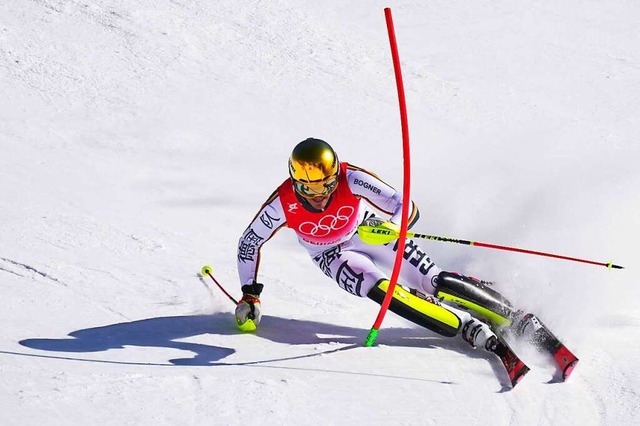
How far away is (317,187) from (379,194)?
1.22 ft

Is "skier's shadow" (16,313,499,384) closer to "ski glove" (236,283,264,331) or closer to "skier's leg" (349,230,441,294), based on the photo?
"ski glove" (236,283,264,331)

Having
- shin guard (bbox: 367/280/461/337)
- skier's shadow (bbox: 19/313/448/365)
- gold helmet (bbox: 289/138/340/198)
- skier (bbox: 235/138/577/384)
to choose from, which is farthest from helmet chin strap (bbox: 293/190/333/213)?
skier's shadow (bbox: 19/313/448/365)

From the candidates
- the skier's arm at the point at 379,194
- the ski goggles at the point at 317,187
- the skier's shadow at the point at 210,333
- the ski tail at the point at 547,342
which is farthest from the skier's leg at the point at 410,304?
the ski goggles at the point at 317,187

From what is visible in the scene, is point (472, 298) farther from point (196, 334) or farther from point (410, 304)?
point (196, 334)

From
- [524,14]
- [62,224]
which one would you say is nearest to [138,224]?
[62,224]

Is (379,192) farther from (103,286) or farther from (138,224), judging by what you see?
(138,224)

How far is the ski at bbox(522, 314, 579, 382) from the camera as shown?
482 cm

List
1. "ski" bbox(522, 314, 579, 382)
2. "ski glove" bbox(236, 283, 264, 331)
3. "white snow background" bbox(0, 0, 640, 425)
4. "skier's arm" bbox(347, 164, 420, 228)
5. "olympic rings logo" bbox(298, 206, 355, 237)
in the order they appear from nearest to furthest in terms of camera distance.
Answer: "white snow background" bbox(0, 0, 640, 425) < "ski" bbox(522, 314, 579, 382) < "skier's arm" bbox(347, 164, 420, 228) < "ski glove" bbox(236, 283, 264, 331) < "olympic rings logo" bbox(298, 206, 355, 237)

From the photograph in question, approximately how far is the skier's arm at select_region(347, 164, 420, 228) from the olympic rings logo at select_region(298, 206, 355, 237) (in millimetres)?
151

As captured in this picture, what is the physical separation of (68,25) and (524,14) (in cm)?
626

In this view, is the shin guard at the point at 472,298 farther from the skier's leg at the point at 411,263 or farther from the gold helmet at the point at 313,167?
the gold helmet at the point at 313,167

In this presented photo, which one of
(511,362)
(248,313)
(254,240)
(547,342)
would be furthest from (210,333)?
(547,342)

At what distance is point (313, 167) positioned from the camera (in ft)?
16.4

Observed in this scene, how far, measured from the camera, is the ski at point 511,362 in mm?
4680
